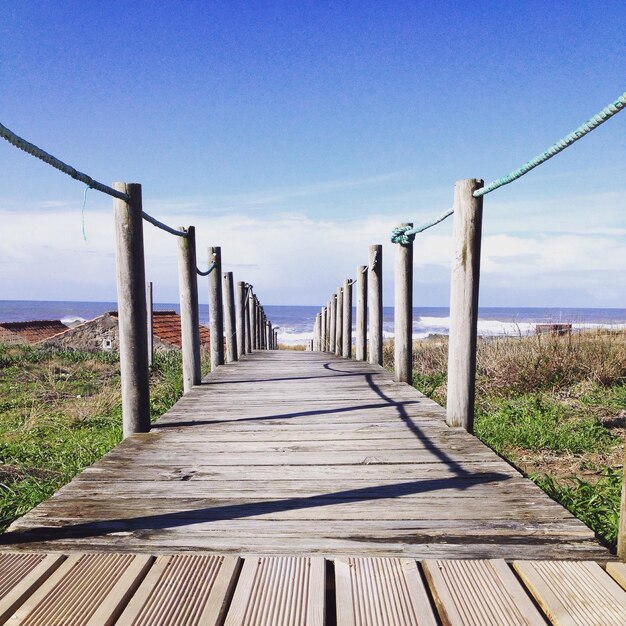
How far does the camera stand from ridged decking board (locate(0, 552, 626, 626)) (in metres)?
1.26

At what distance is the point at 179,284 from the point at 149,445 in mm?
1911

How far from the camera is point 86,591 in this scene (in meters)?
1.36

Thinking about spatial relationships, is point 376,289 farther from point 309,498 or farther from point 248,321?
point 248,321

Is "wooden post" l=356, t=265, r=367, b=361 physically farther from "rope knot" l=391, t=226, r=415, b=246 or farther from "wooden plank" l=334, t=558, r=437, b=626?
"wooden plank" l=334, t=558, r=437, b=626

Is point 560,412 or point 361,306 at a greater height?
point 361,306

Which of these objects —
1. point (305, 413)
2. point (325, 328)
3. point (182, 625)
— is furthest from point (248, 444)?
point (325, 328)

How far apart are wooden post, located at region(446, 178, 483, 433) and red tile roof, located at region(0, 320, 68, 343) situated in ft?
56.8

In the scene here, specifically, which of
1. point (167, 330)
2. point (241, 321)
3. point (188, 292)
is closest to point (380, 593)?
point (188, 292)

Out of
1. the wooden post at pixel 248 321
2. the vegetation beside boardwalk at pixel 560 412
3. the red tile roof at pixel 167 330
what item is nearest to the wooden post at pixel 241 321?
the wooden post at pixel 248 321

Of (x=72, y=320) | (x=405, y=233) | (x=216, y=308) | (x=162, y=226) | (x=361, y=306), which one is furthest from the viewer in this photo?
(x=72, y=320)

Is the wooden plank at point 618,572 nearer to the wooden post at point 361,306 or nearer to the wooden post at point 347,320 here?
the wooden post at point 361,306

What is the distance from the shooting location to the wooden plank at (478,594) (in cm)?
125

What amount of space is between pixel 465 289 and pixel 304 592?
6.11ft

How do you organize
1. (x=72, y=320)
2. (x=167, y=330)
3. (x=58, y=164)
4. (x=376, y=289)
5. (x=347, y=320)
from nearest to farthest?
(x=58, y=164)
(x=376, y=289)
(x=347, y=320)
(x=167, y=330)
(x=72, y=320)
